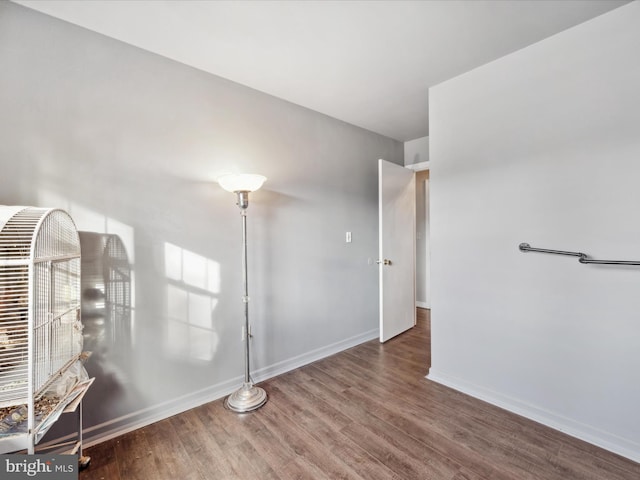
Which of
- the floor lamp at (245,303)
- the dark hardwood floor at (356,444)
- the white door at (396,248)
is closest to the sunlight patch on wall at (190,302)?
the floor lamp at (245,303)

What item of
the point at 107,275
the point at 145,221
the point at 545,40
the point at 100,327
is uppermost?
the point at 545,40

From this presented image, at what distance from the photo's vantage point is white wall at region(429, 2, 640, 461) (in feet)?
5.45

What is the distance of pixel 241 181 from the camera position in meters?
2.03

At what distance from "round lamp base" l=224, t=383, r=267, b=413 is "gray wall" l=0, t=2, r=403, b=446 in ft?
0.49

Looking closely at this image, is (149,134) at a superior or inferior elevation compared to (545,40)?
inferior

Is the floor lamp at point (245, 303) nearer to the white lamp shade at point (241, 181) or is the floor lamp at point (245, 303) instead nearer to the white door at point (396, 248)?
the white lamp shade at point (241, 181)

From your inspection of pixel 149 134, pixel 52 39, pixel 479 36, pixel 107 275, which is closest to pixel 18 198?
Result: pixel 107 275

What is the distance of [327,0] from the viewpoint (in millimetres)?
1571

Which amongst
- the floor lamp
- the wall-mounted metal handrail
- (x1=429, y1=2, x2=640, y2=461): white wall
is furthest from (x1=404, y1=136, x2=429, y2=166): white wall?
the floor lamp

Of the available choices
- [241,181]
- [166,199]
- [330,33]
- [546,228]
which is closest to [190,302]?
[166,199]

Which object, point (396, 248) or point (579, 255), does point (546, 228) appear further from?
point (396, 248)

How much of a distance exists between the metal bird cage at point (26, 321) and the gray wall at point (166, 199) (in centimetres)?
45

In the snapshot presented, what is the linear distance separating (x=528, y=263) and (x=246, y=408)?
218 centimetres

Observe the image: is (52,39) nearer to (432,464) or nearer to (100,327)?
(100,327)
